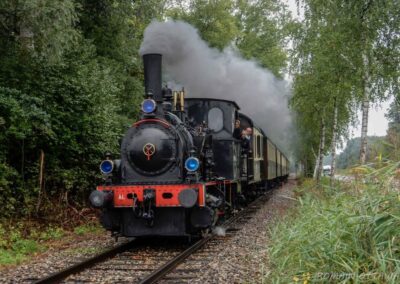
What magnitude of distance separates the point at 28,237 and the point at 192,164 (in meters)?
3.62

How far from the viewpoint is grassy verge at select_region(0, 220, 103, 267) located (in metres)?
8.61

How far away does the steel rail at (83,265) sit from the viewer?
6.48 m

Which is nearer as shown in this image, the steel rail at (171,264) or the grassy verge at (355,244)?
the grassy verge at (355,244)

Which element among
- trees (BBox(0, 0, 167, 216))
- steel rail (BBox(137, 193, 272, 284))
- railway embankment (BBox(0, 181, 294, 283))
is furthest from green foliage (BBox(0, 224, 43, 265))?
steel rail (BBox(137, 193, 272, 284))

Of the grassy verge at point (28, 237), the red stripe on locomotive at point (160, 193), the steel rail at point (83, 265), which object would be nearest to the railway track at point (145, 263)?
the steel rail at point (83, 265)

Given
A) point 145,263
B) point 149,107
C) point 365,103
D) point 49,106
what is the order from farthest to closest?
point 365,103 → point 49,106 → point 149,107 → point 145,263

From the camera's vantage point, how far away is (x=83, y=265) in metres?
7.36

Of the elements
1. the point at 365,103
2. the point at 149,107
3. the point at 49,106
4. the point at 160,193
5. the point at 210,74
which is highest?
the point at 210,74

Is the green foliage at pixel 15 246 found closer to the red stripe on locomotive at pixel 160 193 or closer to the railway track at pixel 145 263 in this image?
the railway track at pixel 145 263

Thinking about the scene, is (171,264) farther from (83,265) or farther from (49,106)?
(49,106)

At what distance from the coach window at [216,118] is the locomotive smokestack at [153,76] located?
2.45m

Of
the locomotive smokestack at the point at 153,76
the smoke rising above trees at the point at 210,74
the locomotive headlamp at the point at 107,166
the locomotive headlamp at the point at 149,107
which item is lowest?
the locomotive headlamp at the point at 107,166

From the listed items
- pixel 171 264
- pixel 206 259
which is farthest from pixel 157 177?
pixel 171 264

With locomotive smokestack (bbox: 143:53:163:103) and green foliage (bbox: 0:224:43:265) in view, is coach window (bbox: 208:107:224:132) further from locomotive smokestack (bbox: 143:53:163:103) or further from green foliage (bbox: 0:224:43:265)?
green foliage (bbox: 0:224:43:265)
